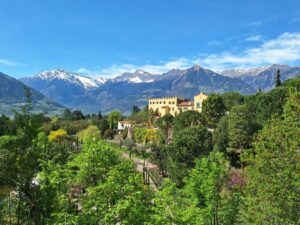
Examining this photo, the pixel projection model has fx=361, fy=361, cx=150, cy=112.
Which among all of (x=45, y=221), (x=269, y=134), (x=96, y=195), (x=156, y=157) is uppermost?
(x=269, y=134)

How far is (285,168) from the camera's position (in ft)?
57.0

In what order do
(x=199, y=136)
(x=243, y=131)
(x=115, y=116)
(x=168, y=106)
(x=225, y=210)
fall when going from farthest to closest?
(x=115, y=116), (x=168, y=106), (x=199, y=136), (x=243, y=131), (x=225, y=210)

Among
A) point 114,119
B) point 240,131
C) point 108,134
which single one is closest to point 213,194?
point 240,131

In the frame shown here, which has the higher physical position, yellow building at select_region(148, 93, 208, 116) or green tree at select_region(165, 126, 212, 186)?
yellow building at select_region(148, 93, 208, 116)

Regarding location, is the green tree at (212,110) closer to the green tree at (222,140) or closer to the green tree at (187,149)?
the green tree at (187,149)

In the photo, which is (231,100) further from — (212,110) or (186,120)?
(186,120)

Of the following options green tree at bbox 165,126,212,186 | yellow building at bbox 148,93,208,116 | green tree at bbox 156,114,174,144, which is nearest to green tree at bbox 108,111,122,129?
yellow building at bbox 148,93,208,116

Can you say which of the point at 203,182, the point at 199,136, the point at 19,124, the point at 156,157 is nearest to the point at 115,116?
the point at 156,157

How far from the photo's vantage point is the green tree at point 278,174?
56.4ft

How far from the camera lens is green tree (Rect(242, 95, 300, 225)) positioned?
677 inches

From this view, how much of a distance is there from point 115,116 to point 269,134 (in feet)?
432

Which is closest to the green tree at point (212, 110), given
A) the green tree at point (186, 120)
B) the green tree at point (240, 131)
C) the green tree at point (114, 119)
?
the green tree at point (186, 120)

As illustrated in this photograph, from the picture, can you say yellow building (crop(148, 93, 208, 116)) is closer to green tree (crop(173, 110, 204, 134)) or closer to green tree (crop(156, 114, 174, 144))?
green tree (crop(156, 114, 174, 144))

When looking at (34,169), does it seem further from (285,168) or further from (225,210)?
(225,210)
